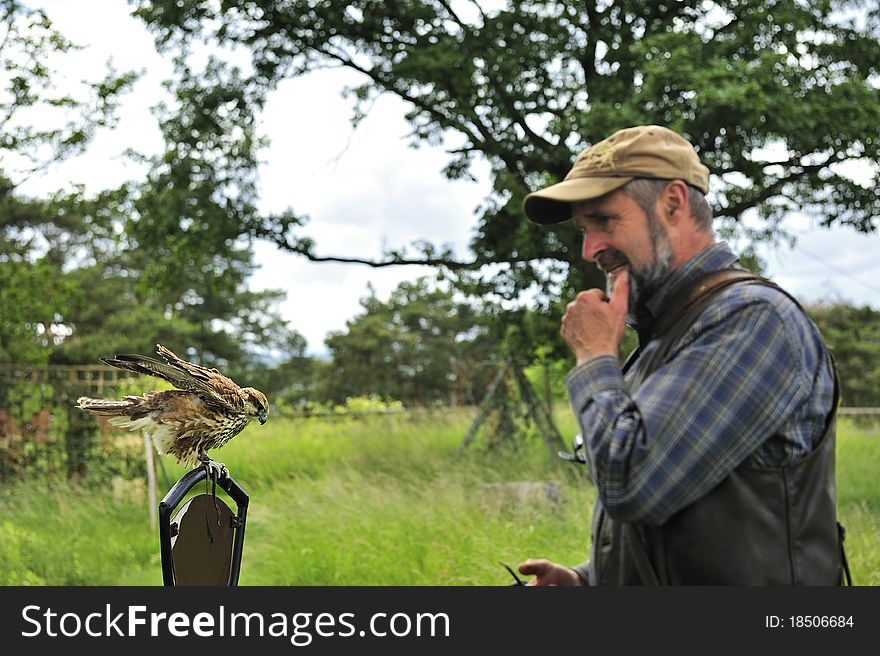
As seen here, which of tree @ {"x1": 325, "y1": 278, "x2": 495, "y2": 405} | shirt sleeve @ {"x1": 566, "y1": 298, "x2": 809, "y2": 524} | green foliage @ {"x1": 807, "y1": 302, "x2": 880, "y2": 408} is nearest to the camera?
shirt sleeve @ {"x1": 566, "y1": 298, "x2": 809, "y2": 524}

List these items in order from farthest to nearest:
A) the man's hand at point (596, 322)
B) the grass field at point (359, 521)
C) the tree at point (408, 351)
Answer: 1. the tree at point (408, 351)
2. the grass field at point (359, 521)
3. the man's hand at point (596, 322)

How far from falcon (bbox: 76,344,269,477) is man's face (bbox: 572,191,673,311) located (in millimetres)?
943

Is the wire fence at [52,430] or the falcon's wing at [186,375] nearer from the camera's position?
the falcon's wing at [186,375]

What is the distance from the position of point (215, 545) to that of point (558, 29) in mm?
9309

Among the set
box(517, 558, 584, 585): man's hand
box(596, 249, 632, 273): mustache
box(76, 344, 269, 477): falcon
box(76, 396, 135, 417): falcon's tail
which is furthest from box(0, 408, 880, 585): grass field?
box(596, 249, 632, 273): mustache

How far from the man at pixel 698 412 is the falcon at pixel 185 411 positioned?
0.87 meters

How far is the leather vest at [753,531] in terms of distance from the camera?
1.72m

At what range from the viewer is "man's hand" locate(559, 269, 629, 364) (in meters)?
1.87

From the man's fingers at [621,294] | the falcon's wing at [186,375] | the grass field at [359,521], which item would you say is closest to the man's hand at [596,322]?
the man's fingers at [621,294]

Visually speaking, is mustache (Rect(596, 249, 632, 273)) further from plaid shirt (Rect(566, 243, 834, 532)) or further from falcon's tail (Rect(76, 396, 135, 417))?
falcon's tail (Rect(76, 396, 135, 417))

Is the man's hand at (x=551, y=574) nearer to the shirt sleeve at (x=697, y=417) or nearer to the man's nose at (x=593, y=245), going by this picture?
the shirt sleeve at (x=697, y=417)

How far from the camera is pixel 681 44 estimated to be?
864 centimetres

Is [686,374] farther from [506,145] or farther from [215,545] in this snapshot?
[506,145]

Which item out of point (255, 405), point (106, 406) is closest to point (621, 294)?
point (255, 405)
